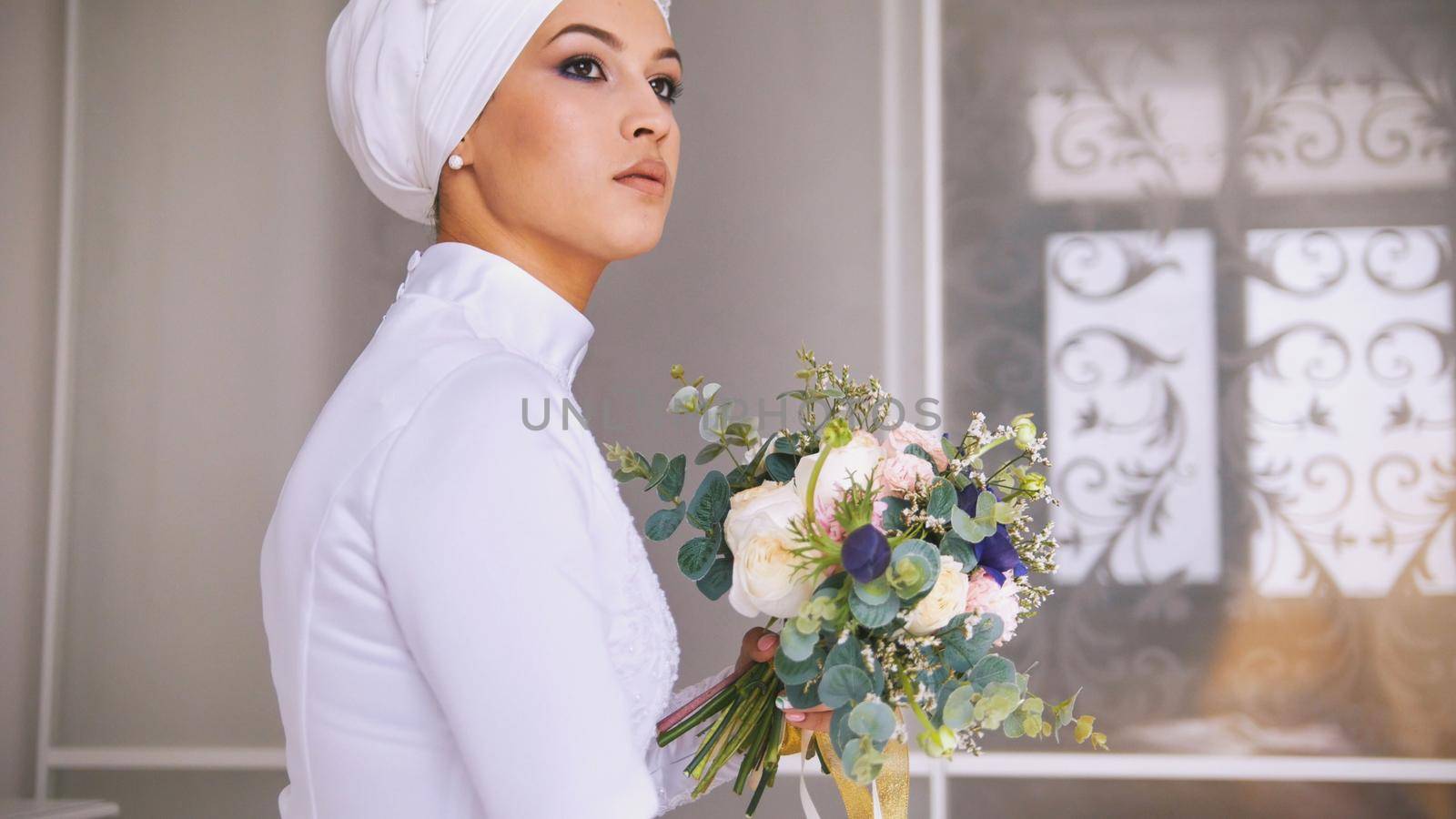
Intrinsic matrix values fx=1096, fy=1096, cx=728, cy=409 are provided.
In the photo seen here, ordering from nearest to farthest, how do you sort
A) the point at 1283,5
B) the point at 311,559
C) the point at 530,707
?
the point at 530,707 → the point at 311,559 → the point at 1283,5

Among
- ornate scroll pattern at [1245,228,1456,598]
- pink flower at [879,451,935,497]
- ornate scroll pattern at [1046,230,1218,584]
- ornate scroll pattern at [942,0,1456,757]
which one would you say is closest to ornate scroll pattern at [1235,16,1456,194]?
ornate scroll pattern at [942,0,1456,757]

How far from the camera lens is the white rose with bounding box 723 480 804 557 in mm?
1174

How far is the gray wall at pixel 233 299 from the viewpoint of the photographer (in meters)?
2.86

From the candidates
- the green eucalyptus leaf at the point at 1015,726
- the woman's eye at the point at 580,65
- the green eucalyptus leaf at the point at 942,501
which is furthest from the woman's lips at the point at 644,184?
the green eucalyptus leaf at the point at 1015,726

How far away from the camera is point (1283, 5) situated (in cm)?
281

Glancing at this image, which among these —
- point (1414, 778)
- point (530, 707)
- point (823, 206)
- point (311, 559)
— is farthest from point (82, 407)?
point (1414, 778)

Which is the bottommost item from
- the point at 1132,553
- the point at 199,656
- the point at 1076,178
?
the point at 199,656

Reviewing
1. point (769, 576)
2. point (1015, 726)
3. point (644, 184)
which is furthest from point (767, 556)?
point (644, 184)

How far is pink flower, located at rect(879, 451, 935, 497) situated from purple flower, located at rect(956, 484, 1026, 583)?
48 mm

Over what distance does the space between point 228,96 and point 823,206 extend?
1.63 meters

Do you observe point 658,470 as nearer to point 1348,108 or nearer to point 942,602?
point 942,602

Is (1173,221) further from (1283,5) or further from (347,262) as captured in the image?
(347,262)

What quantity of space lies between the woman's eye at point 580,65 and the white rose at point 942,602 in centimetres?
69

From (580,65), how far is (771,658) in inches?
29.0
